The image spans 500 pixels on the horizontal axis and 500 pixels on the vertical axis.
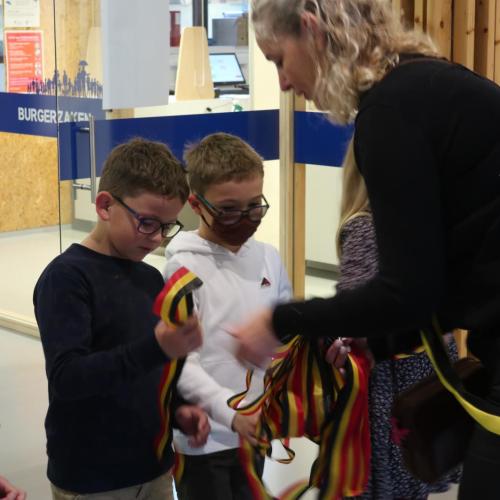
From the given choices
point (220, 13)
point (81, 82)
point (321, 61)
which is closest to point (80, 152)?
point (81, 82)

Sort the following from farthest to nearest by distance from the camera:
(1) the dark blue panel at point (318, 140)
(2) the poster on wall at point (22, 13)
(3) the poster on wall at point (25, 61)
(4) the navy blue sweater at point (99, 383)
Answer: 1. (2) the poster on wall at point (22, 13)
2. (3) the poster on wall at point (25, 61)
3. (1) the dark blue panel at point (318, 140)
4. (4) the navy blue sweater at point (99, 383)

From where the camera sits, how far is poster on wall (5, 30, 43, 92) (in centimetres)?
590

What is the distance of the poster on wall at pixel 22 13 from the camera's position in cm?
612

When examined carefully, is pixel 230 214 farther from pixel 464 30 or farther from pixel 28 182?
pixel 28 182

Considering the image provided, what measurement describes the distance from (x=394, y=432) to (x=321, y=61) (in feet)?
2.43

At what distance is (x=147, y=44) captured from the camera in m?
4.89

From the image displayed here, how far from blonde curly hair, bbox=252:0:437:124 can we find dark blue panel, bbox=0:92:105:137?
3476mm

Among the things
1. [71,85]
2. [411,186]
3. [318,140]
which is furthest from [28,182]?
[411,186]

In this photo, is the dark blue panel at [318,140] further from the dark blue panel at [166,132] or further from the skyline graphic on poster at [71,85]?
the skyline graphic on poster at [71,85]

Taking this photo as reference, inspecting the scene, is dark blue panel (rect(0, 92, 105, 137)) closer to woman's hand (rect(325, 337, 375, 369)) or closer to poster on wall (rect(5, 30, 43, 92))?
poster on wall (rect(5, 30, 43, 92))

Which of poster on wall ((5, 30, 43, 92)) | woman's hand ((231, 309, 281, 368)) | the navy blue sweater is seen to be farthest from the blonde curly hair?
poster on wall ((5, 30, 43, 92))

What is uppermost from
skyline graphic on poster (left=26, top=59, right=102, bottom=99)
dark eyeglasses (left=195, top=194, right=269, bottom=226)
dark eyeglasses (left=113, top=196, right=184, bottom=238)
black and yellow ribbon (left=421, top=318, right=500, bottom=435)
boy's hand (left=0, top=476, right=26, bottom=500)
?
skyline graphic on poster (left=26, top=59, right=102, bottom=99)

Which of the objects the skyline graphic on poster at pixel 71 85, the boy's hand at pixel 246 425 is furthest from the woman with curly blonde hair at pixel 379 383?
the skyline graphic on poster at pixel 71 85

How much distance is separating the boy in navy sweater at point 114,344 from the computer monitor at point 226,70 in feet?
11.0
